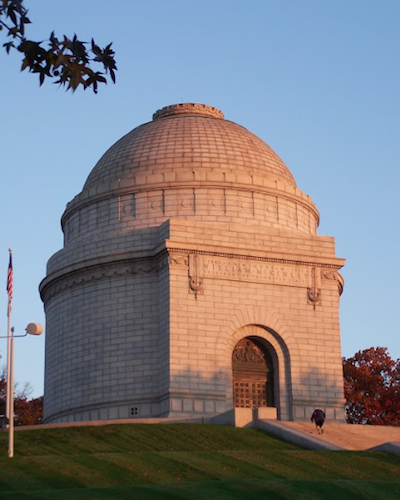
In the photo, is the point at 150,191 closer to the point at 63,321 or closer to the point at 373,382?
the point at 63,321

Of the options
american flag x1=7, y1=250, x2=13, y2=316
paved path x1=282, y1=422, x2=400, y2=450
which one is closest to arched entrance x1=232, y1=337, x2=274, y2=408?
paved path x1=282, y1=422, x2=400, y2=450

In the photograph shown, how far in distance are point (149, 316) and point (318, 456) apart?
15190 mm

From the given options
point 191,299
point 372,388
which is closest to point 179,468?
point 191,299

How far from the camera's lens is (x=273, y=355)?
42938 millimetres

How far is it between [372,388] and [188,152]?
19602 mm

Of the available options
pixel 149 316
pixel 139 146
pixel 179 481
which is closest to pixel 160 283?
pixel 149 316

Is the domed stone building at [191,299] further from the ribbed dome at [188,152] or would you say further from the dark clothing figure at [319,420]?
the dark clothing figure at [319,420]

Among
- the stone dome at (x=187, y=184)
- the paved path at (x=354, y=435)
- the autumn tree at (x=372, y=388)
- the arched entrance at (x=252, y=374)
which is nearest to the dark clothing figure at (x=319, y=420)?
the paved path at (x=354, y=435)

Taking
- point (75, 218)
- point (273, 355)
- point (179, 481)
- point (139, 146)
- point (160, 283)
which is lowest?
point (179, 481)

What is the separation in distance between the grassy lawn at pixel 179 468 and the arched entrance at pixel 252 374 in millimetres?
8352

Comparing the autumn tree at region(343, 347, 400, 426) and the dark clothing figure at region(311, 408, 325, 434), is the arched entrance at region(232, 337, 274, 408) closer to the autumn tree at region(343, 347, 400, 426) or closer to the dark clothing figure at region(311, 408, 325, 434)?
the dark clothing figure at region(311, 408, 325, 434)

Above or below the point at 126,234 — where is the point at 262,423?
below

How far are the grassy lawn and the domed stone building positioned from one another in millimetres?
7696

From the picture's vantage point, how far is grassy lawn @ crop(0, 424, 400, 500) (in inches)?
843
